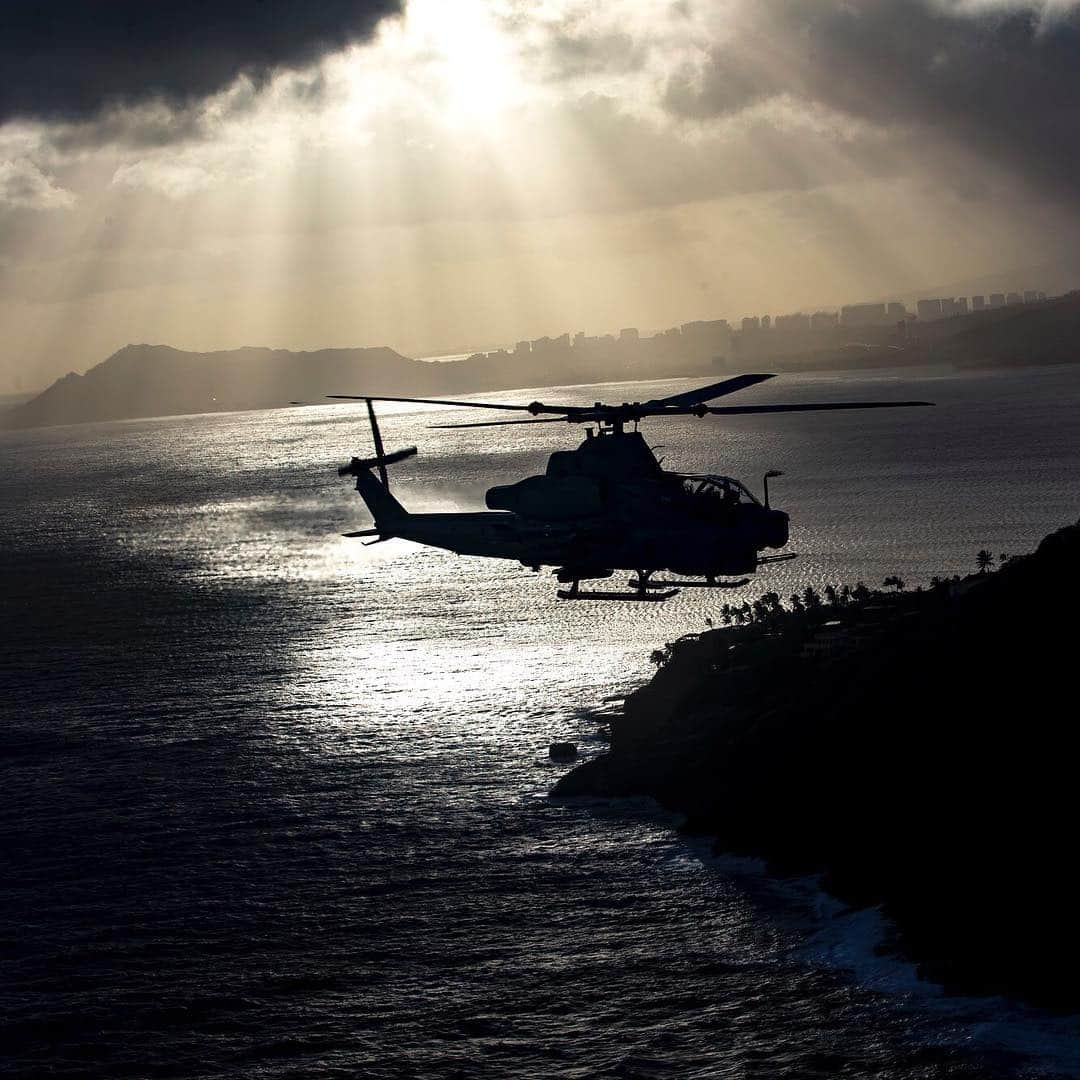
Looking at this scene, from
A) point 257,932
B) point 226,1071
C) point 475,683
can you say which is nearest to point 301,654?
point 475,683

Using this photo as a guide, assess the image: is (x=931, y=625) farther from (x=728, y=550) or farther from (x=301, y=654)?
(x=301, y=654)

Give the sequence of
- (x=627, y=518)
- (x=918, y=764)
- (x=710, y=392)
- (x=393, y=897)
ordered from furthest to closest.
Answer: (x=918, y=764) < (x=393, y=897) < (x=627, y=518) < (x=710, y=392)

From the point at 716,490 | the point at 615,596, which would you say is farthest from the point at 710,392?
the point at 615,596

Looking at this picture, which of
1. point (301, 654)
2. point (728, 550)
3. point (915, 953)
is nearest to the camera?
point (728, 550)

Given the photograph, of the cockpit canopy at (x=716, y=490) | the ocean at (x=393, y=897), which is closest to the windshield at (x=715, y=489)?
the cockpit canopy at (x=716, y=490)

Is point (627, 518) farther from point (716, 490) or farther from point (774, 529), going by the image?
point (774, 529)
